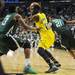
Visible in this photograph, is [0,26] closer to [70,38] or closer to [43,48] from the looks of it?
[43,48]

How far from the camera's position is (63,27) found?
10.3m

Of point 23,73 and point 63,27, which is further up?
point 63,27

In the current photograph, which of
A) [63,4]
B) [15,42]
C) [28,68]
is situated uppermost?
[15,42]

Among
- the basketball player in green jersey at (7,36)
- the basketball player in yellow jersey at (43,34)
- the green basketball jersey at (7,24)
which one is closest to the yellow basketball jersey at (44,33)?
the basketball player in yellow jersey at (43,34)

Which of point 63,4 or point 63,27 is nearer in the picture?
point 63,27

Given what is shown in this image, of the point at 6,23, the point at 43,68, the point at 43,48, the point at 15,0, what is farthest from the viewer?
the point at 15,0

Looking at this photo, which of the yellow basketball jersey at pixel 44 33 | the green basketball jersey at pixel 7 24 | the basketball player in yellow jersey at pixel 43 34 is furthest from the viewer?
the yellow basketball jersey at pixel 44 33

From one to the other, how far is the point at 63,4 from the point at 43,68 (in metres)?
22.0

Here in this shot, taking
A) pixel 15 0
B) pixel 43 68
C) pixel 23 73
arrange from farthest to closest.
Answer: pixel 15 0 < pixel 43 68 < pixel 23 73

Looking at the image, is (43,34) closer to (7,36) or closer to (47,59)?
(47,59)

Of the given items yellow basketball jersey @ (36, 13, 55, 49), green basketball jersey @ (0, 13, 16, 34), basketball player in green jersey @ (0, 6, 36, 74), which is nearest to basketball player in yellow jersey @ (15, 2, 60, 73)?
yellow basketball jersey @ (36, 13, 55, 49)

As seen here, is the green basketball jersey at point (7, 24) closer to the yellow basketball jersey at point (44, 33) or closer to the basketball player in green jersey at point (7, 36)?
the basketball player in green jersey at point (7, 36)

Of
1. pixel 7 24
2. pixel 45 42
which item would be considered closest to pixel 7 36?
pixel 7 24

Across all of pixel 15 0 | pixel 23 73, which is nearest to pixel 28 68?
pixel 23 73
